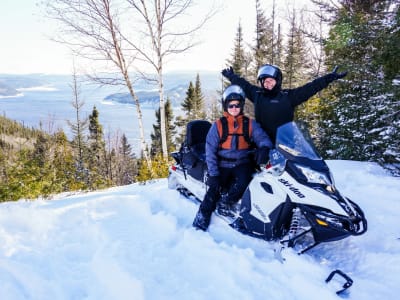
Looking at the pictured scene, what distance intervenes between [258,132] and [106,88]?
9413 mm

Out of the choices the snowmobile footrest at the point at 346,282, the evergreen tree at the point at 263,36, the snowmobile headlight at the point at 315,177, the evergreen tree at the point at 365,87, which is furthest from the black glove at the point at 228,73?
the evergreen tree at the point at 263,36

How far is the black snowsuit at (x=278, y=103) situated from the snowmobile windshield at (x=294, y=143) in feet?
1.86

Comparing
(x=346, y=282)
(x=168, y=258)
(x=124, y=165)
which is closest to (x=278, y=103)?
(x=346, y=282)

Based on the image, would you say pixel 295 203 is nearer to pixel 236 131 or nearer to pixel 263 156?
pixel 263 156

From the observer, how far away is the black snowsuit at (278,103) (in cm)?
358

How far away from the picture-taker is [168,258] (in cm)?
286

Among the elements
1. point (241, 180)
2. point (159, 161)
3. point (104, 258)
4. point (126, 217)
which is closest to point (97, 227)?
point (126, 217)

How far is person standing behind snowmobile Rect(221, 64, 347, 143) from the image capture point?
139 inches

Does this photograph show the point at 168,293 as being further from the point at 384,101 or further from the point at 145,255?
the point at 384,101

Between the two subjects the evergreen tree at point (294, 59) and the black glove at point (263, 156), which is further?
the evergreen tree at point (294, 59)

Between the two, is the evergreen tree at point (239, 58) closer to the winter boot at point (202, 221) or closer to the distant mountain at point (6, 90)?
the winter boot at point (202, 221)

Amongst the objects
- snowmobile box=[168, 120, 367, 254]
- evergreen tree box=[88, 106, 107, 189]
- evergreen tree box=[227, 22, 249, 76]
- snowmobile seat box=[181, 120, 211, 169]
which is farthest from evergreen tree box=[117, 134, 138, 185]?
snowmobile box=[168, 120, 367, 254]

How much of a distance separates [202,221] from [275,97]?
1.64 meters

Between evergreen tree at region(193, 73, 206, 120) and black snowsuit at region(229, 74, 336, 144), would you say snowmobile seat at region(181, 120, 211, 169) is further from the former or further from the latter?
evergreen tree at region(193, 73, 206, 120)
